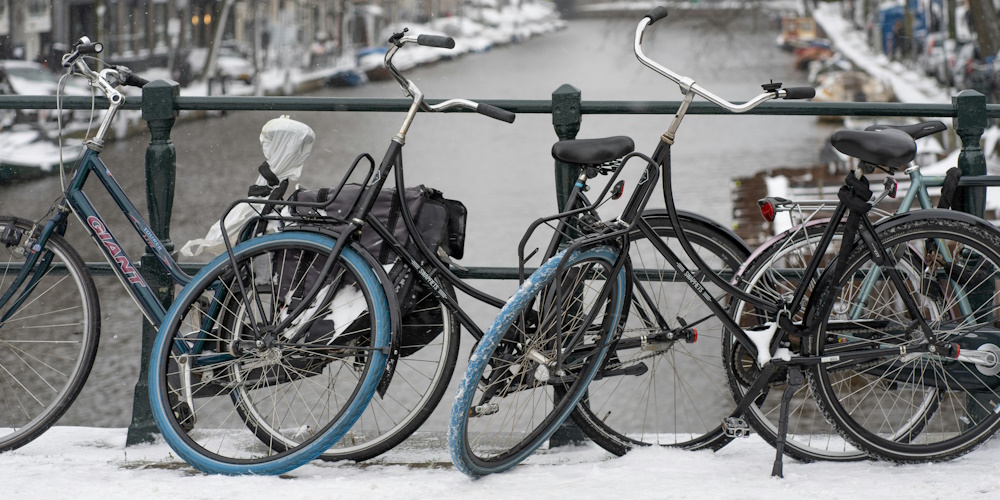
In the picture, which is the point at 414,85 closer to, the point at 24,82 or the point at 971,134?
the point at 971,134

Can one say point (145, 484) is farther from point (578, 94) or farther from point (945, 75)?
point (945, 75)

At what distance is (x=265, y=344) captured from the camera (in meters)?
2.71

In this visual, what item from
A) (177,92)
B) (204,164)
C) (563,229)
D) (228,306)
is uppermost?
(177,92)

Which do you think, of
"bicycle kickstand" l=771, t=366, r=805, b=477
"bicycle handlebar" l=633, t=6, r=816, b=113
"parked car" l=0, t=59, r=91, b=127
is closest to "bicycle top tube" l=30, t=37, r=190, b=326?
"bicycle handlebar" l=633, t=6, r=816, b=113

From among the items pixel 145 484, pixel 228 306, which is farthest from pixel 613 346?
pixel 145 484

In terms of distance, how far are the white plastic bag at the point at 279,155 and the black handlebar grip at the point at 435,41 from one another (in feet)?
2.60

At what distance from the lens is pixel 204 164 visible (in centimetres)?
3319

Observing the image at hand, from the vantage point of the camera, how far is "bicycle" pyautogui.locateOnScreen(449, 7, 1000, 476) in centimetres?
268

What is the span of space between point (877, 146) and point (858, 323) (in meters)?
0.53

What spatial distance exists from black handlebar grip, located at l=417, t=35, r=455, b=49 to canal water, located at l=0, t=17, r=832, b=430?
874 centimetres

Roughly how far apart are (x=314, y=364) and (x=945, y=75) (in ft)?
113

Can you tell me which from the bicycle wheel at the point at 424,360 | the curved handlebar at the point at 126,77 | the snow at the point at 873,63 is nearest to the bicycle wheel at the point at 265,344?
the bicycle wheel at the point at 424,360

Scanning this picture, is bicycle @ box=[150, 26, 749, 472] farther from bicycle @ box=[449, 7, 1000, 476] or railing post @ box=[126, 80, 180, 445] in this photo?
railing post @ box=[126, 80, 180, 445]

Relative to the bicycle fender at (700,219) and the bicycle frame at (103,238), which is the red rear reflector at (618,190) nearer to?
the bicycle fender at (700,219)
